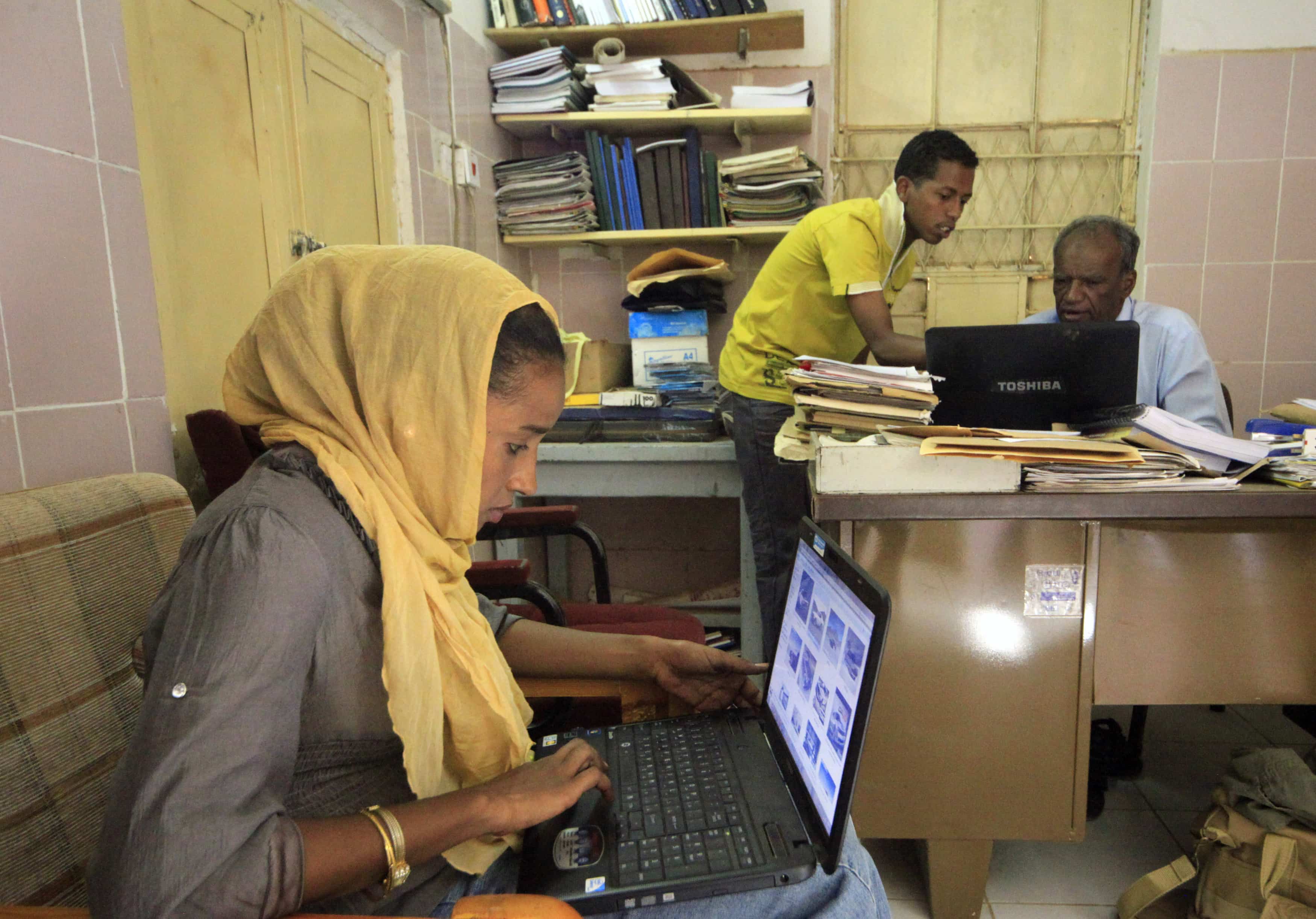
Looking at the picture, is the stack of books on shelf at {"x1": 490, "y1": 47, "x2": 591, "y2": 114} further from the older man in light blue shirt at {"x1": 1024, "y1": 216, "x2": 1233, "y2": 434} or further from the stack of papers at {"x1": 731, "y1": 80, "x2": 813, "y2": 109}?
the older man in light blue shirt at {"x1": 1024, "y1": 216, "x2": 1233, "y2": 434}

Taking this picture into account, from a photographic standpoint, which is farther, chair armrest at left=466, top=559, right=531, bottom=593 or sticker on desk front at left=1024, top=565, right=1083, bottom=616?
chair armrest at left=466, top=559, right=531, bottom=593

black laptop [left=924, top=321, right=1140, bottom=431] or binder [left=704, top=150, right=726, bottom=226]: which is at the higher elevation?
binder [left=704, top=150, right=726, bottom=226]

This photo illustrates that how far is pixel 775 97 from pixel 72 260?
2.27 meters

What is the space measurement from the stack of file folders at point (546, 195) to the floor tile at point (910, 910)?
7.33 feet

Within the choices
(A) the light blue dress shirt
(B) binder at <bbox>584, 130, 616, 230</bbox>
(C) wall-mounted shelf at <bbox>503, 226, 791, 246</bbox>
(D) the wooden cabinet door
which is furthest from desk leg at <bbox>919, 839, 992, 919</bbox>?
(B) binder at <bbox>584, 130, 616, 230</bbox>

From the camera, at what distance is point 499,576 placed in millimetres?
1415

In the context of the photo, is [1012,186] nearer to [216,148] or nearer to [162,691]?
[216,148]

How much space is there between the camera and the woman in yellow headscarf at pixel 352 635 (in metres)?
0.56

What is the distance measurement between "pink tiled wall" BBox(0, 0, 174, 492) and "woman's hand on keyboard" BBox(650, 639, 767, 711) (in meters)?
0.86

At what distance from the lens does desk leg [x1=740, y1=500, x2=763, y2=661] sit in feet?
7.36

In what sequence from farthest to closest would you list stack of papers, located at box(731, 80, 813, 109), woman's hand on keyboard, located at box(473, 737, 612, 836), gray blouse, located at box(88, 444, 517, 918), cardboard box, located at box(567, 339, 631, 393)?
1. stack of papers, located at box(731, 80, 813, 109)
2. cardboard box, located at box(567, 339, 631, 393)
3. woman's hand on keyboard, located at box(473, 737, 612, 836)
4. gray blouse, located at box(88, 444, 517, 918)

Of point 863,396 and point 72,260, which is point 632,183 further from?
point 72,260

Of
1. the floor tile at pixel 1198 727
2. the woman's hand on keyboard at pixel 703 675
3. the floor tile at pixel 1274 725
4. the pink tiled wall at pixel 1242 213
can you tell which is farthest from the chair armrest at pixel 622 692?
the pink tiled wall at pixel 1242 213

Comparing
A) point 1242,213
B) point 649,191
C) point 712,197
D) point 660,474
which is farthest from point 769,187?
point 1242,213
